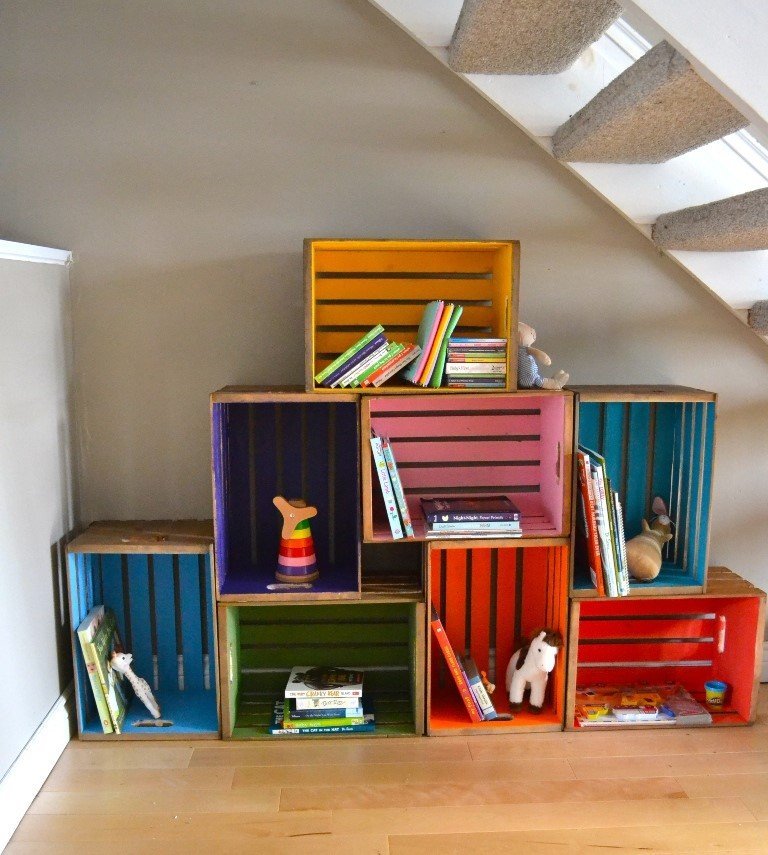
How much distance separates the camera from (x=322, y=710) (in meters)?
2.46

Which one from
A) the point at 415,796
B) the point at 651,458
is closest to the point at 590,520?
the point at 651,458

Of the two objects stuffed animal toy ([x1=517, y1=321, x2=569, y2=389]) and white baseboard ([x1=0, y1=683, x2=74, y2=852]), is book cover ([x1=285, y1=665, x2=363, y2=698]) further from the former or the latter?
stuffed animal toy ([x1=517, y1=321, x2=569, y2=389])

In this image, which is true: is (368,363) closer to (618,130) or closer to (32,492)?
(618,130)

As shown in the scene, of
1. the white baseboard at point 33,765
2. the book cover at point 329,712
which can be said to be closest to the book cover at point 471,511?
the book cover at point 329,712

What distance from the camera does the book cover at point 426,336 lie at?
2.25m

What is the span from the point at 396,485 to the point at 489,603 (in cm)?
65

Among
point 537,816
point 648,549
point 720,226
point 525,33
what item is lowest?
point 537,816

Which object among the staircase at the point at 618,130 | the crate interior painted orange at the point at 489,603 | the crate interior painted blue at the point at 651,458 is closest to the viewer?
the staircase at the point at 618,130

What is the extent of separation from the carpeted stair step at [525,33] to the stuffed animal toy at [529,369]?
0.69 m

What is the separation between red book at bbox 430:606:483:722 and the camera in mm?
2428

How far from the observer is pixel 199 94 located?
8.04 feet

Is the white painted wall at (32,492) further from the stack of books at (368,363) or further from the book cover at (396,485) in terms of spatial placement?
the book cover at (396,485)

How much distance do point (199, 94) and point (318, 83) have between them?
0.34 metres

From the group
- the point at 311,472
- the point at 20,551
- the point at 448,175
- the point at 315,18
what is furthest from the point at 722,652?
the point at 315,18
